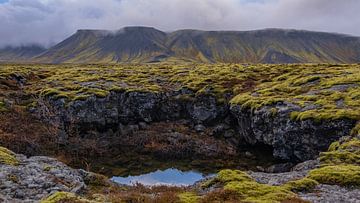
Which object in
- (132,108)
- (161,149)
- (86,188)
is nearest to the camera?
(86,188)

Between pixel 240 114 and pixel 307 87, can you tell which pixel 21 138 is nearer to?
pixel 240 114

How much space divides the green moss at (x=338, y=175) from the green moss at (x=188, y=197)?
10.2m

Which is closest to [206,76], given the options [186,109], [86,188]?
[186,109]

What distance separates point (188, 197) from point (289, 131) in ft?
95.1

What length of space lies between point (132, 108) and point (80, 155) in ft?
61.4

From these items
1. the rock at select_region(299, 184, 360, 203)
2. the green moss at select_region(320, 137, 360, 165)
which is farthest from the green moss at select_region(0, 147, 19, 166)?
the green moss at select_region(320, 137, 360, 165)

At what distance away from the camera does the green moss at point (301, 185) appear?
2855 cm

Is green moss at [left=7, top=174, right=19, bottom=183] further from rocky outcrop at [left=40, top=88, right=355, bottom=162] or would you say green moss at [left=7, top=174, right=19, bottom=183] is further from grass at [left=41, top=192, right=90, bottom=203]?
rocky outcrop at [left=40, top=88, right=355, bottom=162]

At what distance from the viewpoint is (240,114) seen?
215ft

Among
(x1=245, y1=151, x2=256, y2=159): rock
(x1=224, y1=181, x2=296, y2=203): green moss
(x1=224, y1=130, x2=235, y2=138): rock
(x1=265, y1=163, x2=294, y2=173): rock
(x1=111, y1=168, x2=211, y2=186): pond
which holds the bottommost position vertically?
(x1=111, y1=168, x2=211, y2=186): pond

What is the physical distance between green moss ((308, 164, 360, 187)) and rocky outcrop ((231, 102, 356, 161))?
1578cm

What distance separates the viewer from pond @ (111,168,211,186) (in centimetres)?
4803

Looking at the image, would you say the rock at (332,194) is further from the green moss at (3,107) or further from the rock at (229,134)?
the green moss at (3,107)

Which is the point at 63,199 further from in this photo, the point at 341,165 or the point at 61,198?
the point at 341,165
